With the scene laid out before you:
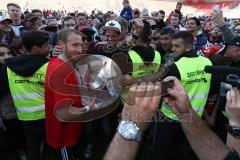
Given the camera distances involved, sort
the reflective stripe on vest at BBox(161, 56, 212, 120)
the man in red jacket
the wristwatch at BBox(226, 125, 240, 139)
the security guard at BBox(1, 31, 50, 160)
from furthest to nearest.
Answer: the reflective stripe on vest at BBox(161, 56, 212, 120) → the security guard at BBox(1, 31, 50, 160) → the man in red jacket → the wristwatch at BBox(226, 125, 240, 139)

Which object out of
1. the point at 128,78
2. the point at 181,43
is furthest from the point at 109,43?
the point at 128,78

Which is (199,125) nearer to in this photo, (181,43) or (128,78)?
(128,78)

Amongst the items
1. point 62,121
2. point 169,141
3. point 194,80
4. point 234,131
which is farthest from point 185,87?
point 234,131

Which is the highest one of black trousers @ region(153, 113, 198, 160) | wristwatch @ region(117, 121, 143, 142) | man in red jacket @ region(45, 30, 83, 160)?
wristwatch @ region(117, 121, 143, 142)

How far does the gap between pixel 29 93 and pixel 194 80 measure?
5.20 feet

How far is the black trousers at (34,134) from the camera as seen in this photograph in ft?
10.1

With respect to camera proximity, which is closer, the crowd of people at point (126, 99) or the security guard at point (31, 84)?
the crowd of people at point (126, 99)

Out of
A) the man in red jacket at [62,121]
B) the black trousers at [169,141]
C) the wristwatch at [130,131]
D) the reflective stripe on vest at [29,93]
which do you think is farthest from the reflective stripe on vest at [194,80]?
the wristwatch at [130,131]

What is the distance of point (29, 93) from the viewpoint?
9.79 feet

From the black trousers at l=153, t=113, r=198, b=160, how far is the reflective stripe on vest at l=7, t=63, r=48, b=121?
1205 millimetres

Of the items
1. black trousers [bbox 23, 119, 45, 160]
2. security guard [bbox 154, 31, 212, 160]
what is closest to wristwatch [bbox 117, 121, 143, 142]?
security guard [bbox 154, 31, 212, 160]

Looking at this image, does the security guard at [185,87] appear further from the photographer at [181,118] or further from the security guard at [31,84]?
the photographer at [181,118]

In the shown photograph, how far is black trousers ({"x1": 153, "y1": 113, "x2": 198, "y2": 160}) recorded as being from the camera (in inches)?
128

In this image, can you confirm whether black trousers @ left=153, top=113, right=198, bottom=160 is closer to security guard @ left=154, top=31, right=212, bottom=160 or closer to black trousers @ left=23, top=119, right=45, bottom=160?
security guard @ left=154, top=31, right=212, bottom=160
